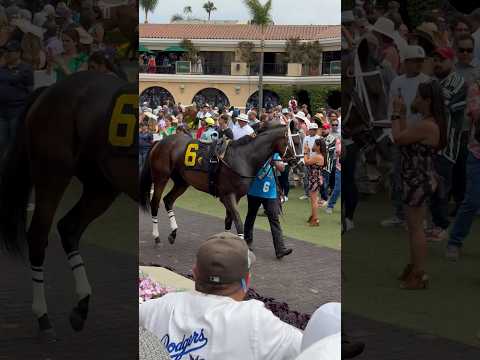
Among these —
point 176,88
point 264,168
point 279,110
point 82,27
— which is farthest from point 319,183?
point 176,88

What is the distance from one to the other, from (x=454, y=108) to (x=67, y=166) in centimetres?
142

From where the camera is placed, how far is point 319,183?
10703mm

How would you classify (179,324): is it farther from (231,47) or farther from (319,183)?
(231,47)

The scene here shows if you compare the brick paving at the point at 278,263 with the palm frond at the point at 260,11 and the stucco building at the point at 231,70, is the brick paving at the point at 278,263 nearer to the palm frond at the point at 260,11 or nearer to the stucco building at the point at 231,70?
the palm frond at the point at 260,11

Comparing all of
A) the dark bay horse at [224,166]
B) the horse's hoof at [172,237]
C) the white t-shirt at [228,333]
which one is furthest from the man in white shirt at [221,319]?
the horse's hoof at [172,237]

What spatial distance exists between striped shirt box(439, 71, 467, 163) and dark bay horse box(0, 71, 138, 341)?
3.57 ft

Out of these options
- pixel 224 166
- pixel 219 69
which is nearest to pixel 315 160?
pixel 224 166

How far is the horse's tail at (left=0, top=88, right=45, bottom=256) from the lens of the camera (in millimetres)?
2690

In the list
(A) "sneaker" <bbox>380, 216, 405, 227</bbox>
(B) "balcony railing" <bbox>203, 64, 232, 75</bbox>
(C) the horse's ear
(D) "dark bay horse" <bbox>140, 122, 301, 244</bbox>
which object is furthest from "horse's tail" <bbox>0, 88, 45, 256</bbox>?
(B) "balcony railing" <bbox>203, 64, 232, 75</bbox>

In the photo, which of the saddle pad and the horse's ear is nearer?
the horse's ear

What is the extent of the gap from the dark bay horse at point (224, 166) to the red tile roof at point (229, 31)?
125ft

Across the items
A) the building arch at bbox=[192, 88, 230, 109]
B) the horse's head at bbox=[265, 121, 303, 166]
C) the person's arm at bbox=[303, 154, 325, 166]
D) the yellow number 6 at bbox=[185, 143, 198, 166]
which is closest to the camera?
the horse's head at bbox=[265, 121, 303, 166]

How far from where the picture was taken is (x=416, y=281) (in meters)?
2.29

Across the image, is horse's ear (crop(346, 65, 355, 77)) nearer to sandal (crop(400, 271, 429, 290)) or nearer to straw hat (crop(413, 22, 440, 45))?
straw hat (crop(413, 22, 440, 45))
